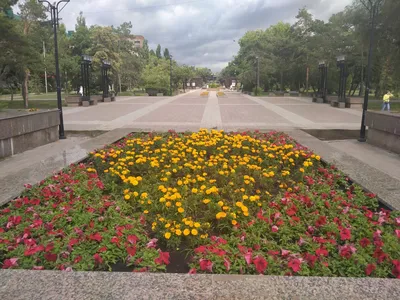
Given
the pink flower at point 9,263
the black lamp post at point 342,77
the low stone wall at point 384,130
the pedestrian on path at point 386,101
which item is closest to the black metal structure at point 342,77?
the black lamp post at point 342,77

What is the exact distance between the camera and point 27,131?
788 cm

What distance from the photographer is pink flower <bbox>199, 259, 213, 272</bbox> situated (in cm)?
268

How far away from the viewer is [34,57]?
64.6 ft

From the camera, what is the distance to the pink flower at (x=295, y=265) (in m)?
2.62

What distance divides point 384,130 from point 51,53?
39563mm

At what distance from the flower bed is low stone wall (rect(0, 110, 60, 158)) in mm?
2739

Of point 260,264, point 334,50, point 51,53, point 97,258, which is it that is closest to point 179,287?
point 260,264

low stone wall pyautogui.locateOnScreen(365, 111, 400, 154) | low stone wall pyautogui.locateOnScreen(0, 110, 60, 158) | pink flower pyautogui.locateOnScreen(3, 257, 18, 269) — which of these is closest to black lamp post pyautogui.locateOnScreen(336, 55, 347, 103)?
low stone wall pyautogui.locateOnScreen(365, 111, 400, 154)

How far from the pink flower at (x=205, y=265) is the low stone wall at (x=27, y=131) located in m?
5.97

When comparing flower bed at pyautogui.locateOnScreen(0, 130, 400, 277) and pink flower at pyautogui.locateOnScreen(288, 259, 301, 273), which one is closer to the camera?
pink flower at pyautogui.locateOnScreen(288, 259, 301, 273)

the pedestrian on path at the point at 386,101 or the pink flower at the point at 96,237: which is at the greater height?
the pedestrian on path at the point at 386,101

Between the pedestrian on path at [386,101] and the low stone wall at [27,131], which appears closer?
the low stone wall at [27,131]

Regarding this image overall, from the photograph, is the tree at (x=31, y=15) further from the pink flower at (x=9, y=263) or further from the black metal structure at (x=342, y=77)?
the pink flower at (x=9, y=263)

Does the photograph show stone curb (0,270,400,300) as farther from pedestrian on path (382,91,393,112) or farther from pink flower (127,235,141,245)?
pedestrian on path (382,91,393,112)
